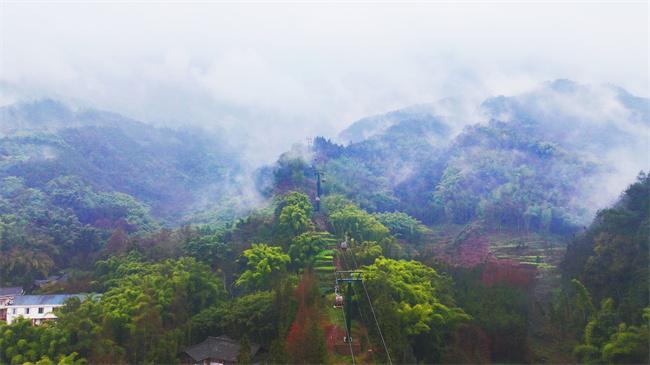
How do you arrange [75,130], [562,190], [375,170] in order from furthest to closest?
[75,130] → [375,170] → [562,190]

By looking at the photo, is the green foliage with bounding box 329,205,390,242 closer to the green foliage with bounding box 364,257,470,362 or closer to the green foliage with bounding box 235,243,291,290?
the green foliage with bounding box 235,243,291,290

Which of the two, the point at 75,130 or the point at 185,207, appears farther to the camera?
the point at 75,130

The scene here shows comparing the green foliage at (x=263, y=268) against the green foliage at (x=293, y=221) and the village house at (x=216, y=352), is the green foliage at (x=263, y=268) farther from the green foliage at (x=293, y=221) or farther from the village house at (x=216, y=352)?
the village house at (x=216, y=352)

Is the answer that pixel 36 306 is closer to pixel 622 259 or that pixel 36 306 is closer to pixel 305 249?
pixel 305 249

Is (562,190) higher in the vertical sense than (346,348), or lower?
higher

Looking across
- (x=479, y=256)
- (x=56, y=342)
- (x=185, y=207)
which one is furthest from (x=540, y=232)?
(x=185, y=207)

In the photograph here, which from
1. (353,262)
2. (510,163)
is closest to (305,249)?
(353,262)

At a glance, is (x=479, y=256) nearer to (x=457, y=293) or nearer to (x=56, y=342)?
(x=457, y=293)
